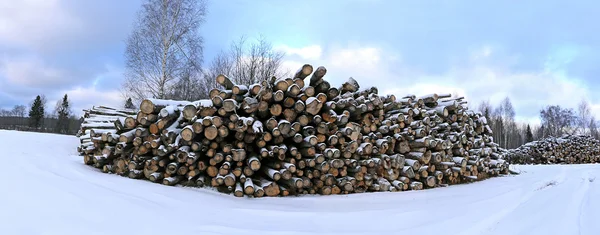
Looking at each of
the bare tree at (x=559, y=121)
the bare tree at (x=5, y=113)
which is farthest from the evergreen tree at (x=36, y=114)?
the bare tree at (x=559, y=121)

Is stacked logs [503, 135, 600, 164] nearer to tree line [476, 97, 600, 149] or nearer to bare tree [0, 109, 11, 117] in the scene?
tree line [476, 97, 600, 149]

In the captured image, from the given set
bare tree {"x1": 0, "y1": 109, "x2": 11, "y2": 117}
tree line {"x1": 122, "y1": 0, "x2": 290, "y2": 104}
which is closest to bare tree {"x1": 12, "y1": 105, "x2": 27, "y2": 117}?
bare tree {"x1": 0, "y1": 109, "x2": 11, "y2": 117}

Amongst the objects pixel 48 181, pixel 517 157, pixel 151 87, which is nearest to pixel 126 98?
pixel 151 87

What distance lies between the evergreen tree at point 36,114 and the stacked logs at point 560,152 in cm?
5451

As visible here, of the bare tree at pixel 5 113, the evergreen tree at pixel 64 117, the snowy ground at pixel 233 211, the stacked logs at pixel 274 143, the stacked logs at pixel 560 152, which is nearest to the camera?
the snowy ground at pixel 233 211

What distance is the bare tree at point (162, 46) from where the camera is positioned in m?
14.4

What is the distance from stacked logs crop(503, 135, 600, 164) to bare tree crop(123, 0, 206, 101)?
58.0 ft

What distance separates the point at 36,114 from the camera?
45.4 metres

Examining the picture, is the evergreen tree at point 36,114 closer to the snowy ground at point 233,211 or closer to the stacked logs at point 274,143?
the stacked logs at point 274,143

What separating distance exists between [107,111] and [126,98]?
9.54 m

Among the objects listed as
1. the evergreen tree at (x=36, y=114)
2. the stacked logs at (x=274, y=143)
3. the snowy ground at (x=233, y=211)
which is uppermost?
the evergreen tree at (x=36, y=114)

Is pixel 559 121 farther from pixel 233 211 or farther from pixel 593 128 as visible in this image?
pixel 233 211

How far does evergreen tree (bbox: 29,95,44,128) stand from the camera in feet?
147

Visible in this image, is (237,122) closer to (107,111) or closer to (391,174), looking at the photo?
(391,174)
